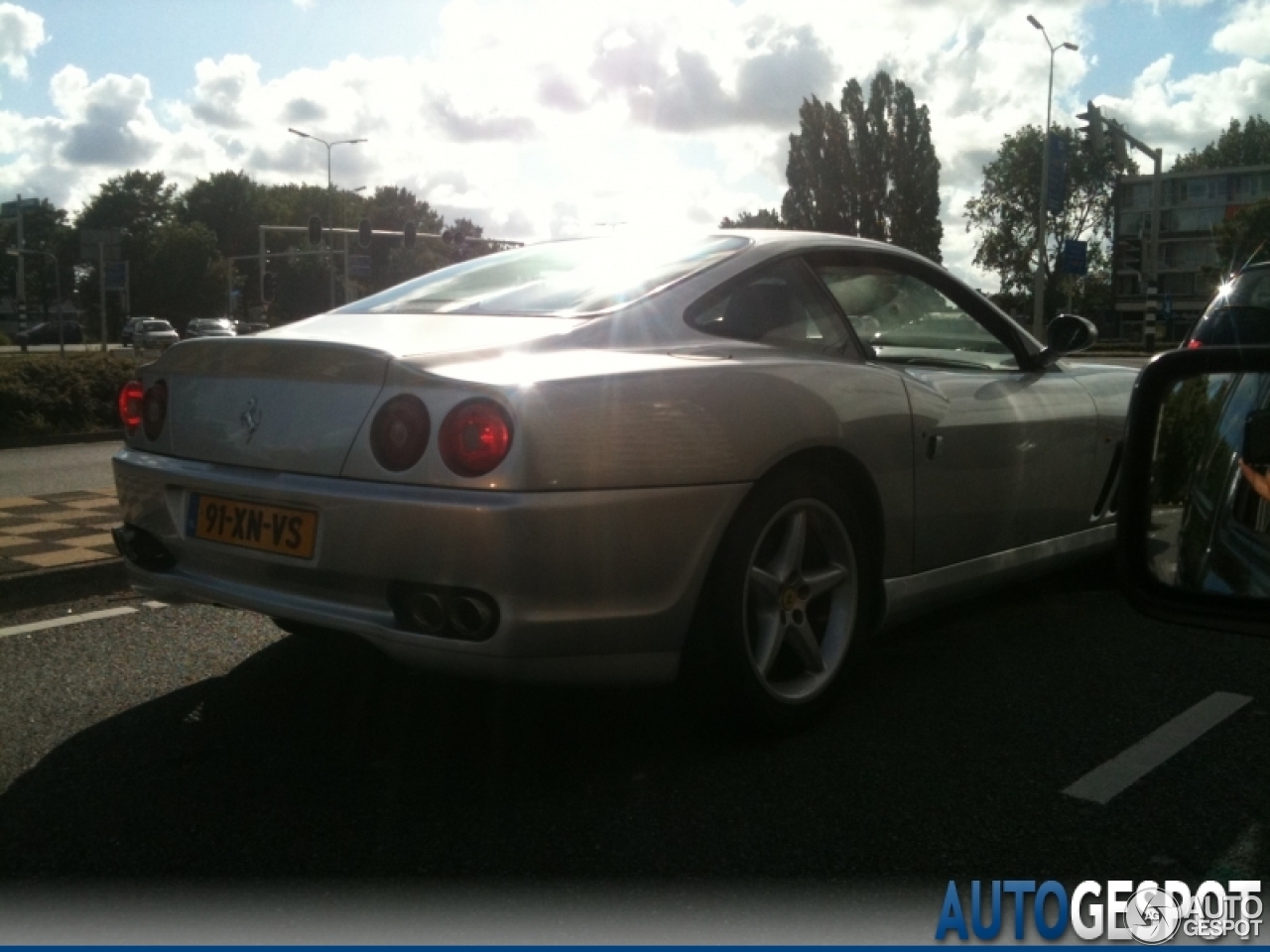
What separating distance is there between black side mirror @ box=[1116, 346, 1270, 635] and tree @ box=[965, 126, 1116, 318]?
95986 millimetres

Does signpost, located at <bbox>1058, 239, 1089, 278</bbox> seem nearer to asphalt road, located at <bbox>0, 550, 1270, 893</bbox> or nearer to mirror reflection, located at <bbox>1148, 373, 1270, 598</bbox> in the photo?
asphalt road, located at <bbox>0, 550, 1270, 893</bbox>

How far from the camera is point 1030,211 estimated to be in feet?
317

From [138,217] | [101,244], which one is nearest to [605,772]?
[101,244]

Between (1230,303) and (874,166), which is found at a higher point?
(874,166)

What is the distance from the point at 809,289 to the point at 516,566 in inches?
59.7

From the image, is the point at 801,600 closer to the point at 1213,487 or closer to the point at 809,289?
the point at 809,289

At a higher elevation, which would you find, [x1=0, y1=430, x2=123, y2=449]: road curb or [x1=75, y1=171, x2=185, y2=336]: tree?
[x1=75, y1=171, x2=185, y2=336]: tree

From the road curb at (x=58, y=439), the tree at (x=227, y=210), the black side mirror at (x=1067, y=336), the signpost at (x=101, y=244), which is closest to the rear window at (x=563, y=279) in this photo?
the black side mirror at (x=1067, y=336)

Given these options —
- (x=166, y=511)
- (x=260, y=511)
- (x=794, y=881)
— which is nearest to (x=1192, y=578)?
(x=794, y=881)

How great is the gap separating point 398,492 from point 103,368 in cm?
1421

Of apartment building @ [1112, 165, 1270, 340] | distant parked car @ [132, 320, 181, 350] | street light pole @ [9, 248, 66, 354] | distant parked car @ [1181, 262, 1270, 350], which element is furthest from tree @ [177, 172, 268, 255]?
distant parked car @ [1181, 262, 1270, 350]

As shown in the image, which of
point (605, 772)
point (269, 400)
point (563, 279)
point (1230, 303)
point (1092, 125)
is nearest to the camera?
point (605, 772)

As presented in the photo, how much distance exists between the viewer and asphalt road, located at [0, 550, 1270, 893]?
2.83m

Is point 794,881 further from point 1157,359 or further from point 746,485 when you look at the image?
point 1157,359
